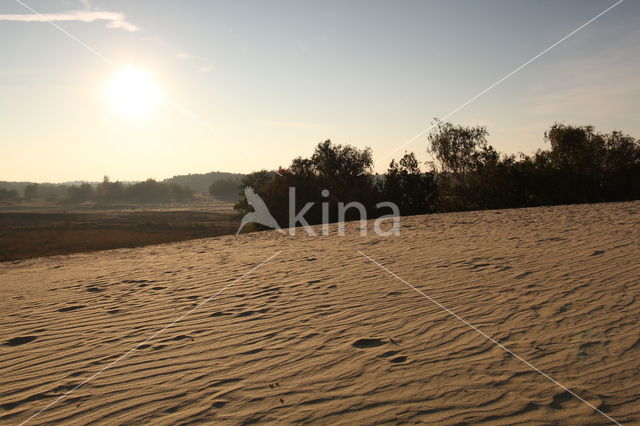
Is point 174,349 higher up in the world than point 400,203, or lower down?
lower down

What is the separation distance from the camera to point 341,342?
445cm

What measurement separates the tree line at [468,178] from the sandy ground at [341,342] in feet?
48.2

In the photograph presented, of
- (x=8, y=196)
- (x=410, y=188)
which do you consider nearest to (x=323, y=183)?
(x=410, y=188)

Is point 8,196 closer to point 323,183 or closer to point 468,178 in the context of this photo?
point 323,183

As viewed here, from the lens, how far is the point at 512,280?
6.48m

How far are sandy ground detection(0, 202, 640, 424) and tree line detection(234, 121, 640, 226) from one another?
14.7 meters

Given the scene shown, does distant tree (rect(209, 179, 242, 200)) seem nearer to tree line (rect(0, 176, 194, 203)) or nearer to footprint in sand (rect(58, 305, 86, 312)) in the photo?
tree line (rect(0, 176, 194, 203))

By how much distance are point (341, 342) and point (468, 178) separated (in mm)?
23568

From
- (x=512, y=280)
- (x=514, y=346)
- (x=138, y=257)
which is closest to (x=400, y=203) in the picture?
(x=138, y=257)

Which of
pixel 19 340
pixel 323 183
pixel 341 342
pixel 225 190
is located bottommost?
pixel 19 340

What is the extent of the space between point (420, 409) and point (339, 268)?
17.5ft

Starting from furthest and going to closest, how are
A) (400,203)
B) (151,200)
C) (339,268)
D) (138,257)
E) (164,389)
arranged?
(151,200), (400,203), (138,257), (339,268), (164,389)

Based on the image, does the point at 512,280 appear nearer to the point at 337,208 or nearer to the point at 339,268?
the point at 339,268

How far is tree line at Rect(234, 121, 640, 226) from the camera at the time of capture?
21656 mm
